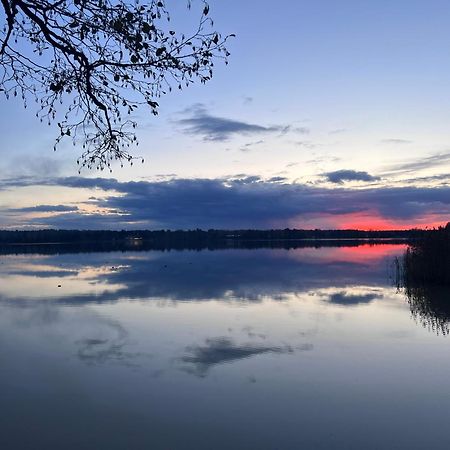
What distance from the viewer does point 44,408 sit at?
307 inches

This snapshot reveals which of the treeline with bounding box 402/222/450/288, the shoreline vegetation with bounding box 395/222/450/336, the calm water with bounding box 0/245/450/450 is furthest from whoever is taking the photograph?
the treeline with bounding box 402/222/450/288

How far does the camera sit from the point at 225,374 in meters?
9.28

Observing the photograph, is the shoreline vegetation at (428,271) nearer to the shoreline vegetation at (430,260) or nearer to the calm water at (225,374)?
the shoreline vegetation at (430,260)

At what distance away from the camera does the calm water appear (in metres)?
6.80

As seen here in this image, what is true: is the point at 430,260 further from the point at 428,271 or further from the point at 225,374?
the point at 225,374

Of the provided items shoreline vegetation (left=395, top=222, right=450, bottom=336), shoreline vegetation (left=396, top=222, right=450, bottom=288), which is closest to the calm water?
shoreline vegetation (left=395, top=222, right=450, bottom=336)

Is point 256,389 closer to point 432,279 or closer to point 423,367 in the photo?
point 423,367

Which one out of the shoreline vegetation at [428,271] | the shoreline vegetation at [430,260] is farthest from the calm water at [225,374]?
the shoreline vegetation at [430,260]

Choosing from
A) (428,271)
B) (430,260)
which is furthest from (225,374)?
(430,260)

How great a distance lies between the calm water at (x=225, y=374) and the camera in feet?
22.3

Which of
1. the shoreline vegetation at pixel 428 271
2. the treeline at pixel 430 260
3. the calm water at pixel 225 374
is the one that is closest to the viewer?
the calm water at pixel 225 374

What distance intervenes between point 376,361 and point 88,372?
5.62 m

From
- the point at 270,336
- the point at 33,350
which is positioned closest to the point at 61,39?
the point at 33,350

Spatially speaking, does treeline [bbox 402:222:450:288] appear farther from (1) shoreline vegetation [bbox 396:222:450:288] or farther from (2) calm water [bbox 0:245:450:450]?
(2) calm water [bbox 0:245:450:450]
